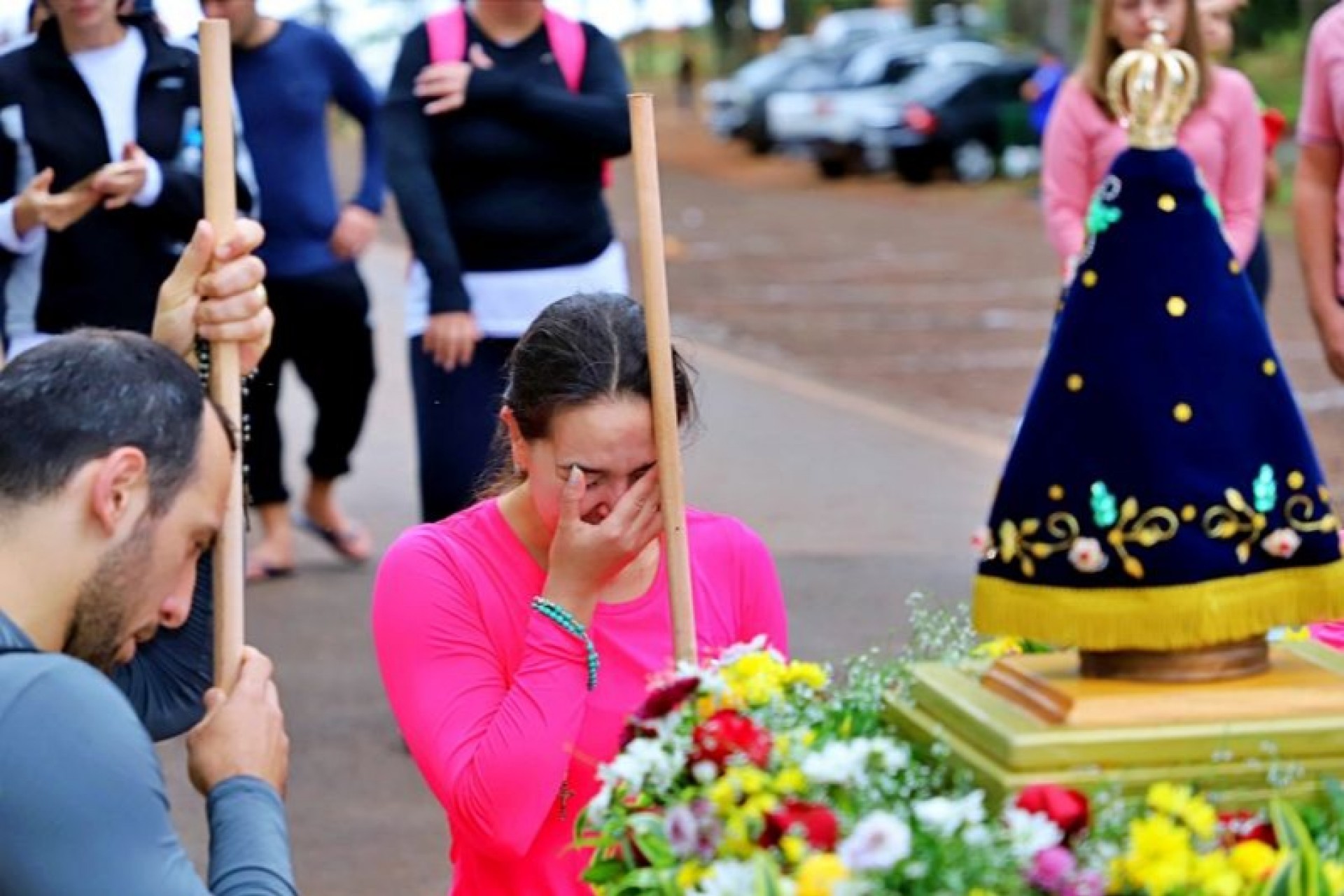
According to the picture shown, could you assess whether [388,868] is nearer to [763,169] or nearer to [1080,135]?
[1080,135]

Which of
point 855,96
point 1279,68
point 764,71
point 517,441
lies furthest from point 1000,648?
point 1279,68

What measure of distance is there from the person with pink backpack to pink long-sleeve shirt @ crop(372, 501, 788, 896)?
2.35 meters

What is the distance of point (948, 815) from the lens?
2137mm

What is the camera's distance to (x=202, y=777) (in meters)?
2.65

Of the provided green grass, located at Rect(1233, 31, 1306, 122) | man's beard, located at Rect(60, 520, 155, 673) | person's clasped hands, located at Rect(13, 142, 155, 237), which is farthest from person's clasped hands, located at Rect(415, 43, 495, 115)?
green grass, located at Rect(1233, 31, 1306, 122)

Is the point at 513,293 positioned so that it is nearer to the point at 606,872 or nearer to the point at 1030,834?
the point at 606,872

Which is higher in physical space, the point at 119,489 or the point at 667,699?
the point at 119,489

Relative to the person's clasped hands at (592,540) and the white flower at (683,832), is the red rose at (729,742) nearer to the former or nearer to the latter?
the white flower at (683,832)

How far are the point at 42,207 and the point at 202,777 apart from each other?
9.85 ft

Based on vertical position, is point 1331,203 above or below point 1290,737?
below

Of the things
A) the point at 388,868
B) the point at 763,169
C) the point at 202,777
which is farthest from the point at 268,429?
the point at 763,169

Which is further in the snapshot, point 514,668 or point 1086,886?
point 514,668

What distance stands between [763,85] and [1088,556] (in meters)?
37.7

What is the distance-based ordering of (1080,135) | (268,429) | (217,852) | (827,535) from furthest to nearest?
(827,535), (268,429), (1080,135), (217,852)
